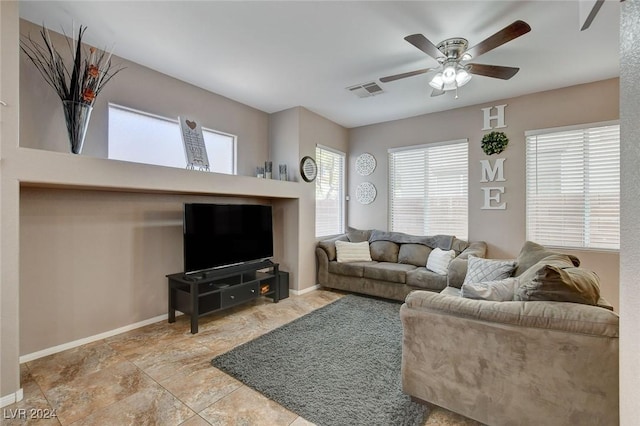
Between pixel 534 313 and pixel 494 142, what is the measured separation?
10.7 ft

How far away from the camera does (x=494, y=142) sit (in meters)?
4.07

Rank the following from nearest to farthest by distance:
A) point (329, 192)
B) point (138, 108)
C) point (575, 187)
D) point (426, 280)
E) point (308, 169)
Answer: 1. point (138, 108)
2. point (575, 187)
3. point (426, 280)
4. point (308, 169)
5. point (329, 192)

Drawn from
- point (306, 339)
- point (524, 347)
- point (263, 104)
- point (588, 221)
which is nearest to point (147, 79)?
point (263, 104)

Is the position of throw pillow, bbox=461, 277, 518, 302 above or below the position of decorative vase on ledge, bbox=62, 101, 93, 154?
below

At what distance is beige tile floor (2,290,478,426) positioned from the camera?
1.79 meters

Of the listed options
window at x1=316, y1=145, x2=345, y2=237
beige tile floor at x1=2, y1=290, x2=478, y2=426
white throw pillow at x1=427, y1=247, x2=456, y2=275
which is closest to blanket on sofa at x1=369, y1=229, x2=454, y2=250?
white throw pillow at x1=427, y1=247, x2=456, y2=275

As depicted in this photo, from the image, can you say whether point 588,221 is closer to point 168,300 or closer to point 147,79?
point 168,300

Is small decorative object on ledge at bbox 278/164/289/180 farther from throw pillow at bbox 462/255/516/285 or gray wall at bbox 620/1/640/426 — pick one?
gray wall at bbox 620/1/640/426

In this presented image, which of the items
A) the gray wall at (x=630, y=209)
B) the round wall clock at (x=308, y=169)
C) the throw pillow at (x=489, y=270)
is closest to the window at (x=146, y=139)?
the round wall clock at (x=308, y=169)

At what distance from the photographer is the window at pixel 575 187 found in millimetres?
3432

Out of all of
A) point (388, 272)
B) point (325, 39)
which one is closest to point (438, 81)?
point (325, 39)

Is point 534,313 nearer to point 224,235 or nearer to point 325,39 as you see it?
point 325,39

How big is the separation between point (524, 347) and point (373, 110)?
12.5ft

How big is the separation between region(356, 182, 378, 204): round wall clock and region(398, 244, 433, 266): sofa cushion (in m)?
1.14
